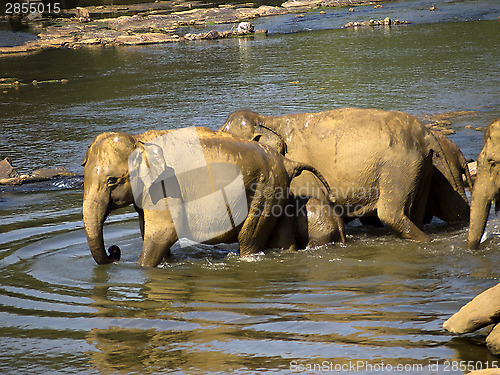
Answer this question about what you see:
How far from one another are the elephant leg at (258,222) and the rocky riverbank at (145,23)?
25566 mm

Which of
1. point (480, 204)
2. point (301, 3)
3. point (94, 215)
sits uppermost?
point (301, 3)

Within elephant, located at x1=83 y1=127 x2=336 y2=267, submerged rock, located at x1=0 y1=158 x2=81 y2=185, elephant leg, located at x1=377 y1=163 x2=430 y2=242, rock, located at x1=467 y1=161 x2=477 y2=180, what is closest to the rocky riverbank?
submerged rock, located at x1=0 y1=158 x2=81 y2=185

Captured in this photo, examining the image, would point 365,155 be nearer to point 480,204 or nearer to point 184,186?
point 480,204

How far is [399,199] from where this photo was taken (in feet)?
24.5

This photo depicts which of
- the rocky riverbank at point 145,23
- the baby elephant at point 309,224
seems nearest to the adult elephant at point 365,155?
the baby elephant at point 309,224

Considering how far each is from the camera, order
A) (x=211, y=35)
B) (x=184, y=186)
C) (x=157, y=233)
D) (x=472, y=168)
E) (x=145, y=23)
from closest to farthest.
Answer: (x=157, y=233) → (x=184, y=186) → (x=472, y=168) → (x=211, y=35) → (x=145, y=23)

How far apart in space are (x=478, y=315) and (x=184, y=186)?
315 cm

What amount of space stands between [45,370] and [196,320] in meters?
1.20

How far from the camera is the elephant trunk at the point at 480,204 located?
6539 mm

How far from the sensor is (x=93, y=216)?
663cm

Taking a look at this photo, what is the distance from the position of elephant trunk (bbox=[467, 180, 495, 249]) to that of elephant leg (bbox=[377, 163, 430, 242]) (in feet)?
2.74

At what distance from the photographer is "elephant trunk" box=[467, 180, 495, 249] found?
654 centimetres

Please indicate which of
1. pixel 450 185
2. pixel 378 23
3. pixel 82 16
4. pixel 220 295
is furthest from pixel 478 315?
pixel 82 16

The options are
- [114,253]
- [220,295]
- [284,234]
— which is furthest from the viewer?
[284,234]
